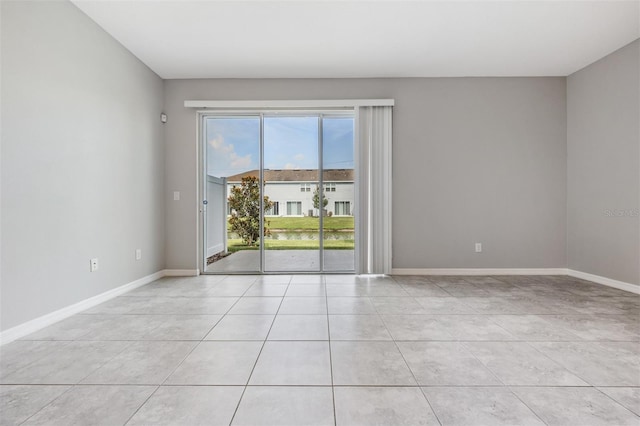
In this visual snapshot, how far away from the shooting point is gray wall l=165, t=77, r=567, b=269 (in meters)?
4.20

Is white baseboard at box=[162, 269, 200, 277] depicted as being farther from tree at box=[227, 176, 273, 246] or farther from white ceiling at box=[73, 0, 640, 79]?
white ceiling at box=[73, 0, 640, 79]

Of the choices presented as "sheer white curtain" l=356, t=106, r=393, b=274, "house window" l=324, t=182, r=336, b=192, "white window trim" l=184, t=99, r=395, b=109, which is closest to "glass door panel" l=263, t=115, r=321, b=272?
Result: "house window" l=324, t=182, r=336, b=192

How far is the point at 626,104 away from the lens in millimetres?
3412

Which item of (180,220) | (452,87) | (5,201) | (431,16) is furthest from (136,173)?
(452,87)

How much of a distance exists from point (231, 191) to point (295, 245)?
4.27ft

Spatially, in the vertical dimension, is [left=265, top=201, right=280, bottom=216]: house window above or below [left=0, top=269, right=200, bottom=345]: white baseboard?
above

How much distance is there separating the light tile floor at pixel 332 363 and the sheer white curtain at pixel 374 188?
1083 mm

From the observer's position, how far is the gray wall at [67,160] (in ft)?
7.05

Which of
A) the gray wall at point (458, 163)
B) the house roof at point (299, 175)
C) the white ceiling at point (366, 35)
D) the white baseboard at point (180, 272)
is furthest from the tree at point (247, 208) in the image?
the white ceiling at point (366, 35)

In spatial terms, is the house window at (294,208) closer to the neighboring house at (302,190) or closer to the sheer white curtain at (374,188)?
the neighboring house at (302,190)

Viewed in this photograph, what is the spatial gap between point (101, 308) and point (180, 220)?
5.29ft

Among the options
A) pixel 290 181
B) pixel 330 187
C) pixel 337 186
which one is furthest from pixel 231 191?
pixel 337 186

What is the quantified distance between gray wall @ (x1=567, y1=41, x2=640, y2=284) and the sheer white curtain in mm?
2476

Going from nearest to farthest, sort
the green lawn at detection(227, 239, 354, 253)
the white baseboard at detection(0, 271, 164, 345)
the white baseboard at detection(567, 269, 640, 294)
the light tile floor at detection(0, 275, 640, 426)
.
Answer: the light tile floor at detection(0, 275, 640, 426) < the white baseboard at detection(0, 271, 164, 345) < the white baseboard at detection(567, 269, 640, 294) < the green lawn at detection(227, 239, 354, 253)
